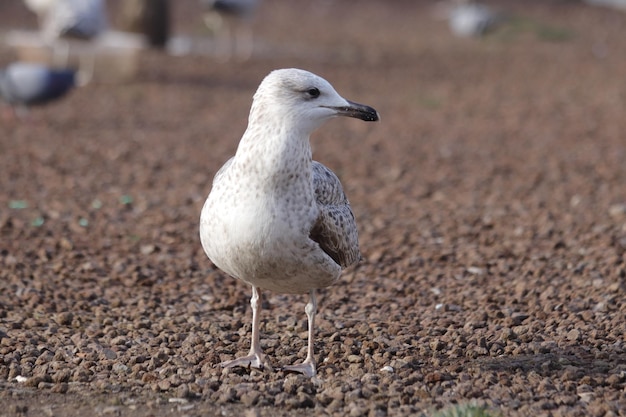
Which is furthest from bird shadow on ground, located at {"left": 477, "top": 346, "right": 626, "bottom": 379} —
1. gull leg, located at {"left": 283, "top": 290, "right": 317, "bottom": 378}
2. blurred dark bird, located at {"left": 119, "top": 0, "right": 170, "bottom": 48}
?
blurred dark bird, located at {"left": 119, "top": 0, "right": 170, "bottom": 48}

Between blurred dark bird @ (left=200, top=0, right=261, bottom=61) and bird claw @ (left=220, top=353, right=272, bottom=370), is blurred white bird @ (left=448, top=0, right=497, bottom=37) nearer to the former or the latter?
blurred dark bird @ (left=200, top=0, right=261, bottom=61)

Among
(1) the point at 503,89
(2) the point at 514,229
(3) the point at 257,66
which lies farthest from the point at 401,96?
(2) the point at 514,229

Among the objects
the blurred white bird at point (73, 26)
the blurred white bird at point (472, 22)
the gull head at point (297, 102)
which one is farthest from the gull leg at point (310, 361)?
the blurred white bird at point (472, 22)

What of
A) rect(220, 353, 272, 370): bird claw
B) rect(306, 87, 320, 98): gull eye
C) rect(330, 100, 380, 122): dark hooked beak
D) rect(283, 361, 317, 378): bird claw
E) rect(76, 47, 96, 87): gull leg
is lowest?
rect(76, 47, 96, 87): gull leg

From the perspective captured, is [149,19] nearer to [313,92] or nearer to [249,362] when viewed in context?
[249,362]

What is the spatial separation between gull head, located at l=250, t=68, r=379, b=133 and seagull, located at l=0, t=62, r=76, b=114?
7838mm

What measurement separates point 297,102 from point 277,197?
449 mm

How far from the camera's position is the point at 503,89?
16219 millimetres

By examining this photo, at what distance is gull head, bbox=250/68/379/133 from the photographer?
4.77 meters

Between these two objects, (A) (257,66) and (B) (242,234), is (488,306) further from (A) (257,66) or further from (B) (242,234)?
(A) (257,66)

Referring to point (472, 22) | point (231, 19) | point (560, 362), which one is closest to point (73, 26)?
point (231, 19)

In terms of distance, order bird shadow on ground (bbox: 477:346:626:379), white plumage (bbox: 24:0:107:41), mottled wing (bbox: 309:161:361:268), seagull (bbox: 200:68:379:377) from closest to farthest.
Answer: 1. seagull (bbox: 200:68:379:377)
2. mottled wing (bbox: 309:161:361:268)
3. bird shadow on ground (bbox: 477:346:626:379)
4. white plumage (bbox: 24:0:107:41)

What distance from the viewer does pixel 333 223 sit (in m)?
5.04

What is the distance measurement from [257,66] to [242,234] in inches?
505
